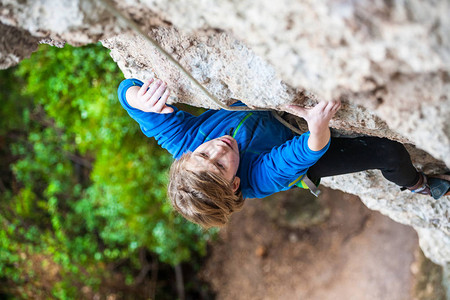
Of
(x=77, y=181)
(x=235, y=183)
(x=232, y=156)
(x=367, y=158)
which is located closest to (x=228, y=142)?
(x=232, y=156)

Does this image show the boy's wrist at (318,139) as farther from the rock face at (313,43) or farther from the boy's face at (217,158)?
the boy's face at (217,158)

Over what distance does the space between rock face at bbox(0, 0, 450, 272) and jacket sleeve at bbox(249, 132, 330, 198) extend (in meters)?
0.15

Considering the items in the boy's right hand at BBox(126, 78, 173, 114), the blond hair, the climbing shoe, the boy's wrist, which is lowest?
the blond hair

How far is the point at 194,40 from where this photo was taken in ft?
4.20

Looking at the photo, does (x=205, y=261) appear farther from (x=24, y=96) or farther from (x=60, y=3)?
(x=60, y=3)

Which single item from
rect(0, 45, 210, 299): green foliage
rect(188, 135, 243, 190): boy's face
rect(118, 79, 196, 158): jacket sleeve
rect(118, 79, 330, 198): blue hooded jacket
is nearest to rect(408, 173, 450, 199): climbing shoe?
rect(118, 79, 330, 198): blue hooded jacket

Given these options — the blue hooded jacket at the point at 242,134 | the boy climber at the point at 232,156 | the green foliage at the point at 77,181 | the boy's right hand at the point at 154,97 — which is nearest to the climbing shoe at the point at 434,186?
the boy climber at the point at 232,156

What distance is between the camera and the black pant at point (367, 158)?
151cm

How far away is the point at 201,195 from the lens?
1426mm

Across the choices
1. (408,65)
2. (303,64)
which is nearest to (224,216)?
(303,64)

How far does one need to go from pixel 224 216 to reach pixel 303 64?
32.1 inches

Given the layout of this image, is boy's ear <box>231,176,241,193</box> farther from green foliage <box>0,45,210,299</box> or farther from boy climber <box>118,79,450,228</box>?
green foliage <box>0,45,210,299</box>

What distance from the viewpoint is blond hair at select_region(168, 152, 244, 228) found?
1.40 metres

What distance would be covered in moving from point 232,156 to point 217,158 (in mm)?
55
